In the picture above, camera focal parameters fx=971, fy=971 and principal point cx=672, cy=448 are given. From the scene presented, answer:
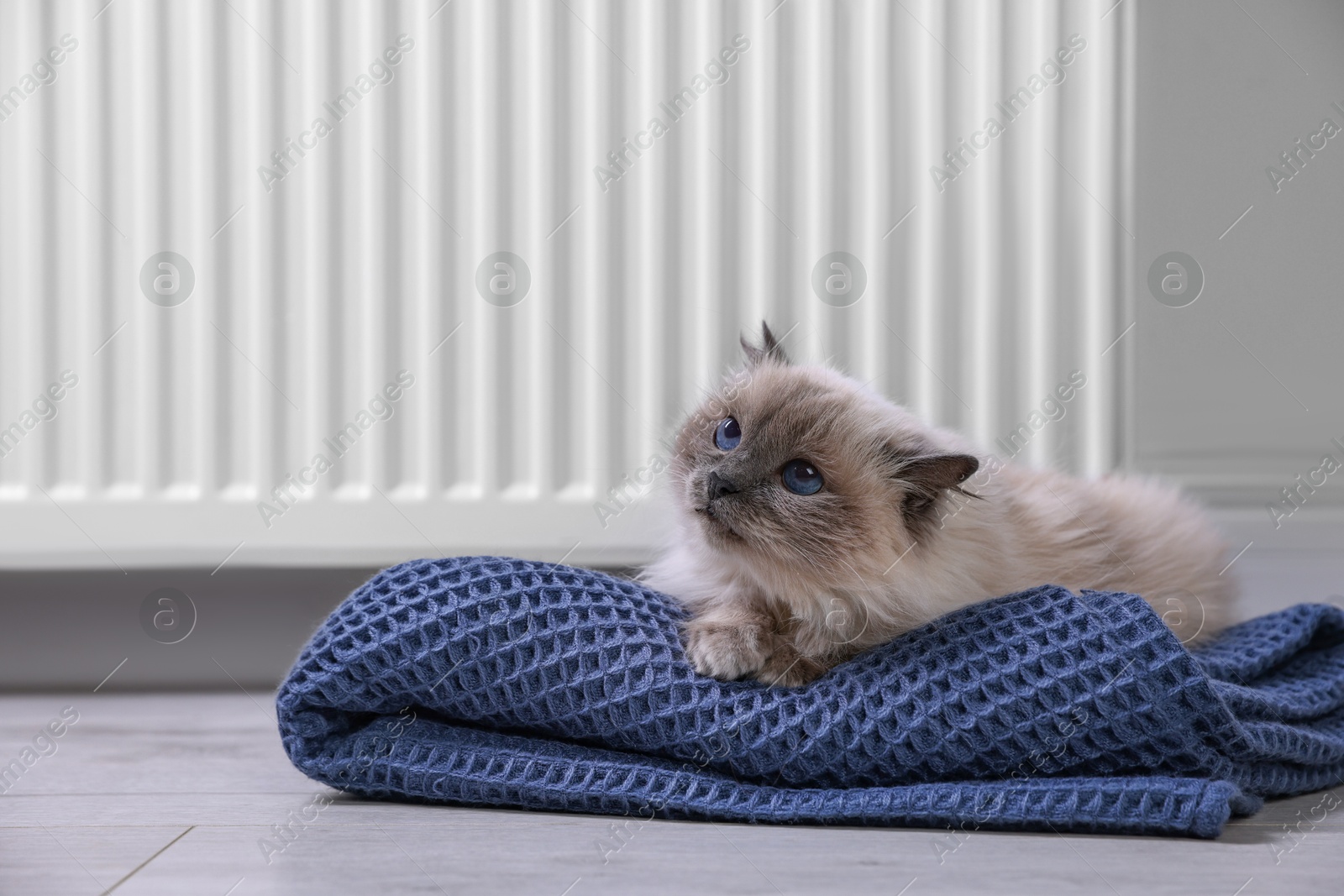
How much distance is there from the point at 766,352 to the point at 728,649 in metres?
0.39

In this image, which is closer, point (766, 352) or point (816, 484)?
point (816, 484)

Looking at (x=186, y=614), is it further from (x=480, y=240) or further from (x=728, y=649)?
(x=728, y=649)

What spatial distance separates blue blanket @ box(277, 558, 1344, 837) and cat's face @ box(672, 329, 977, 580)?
0.40ft

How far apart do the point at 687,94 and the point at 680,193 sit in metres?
0.17

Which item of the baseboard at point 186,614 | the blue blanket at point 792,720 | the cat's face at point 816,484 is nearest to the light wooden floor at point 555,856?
the blue blanket at point 792,720

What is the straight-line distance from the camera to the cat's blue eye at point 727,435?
105 centimetres

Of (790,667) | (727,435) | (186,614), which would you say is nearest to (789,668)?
(790,667)

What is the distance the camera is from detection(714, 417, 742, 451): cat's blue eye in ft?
3.43

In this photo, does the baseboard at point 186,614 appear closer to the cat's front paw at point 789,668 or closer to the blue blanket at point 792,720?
the blue blanket at point 792,720

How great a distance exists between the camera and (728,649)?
0.98m

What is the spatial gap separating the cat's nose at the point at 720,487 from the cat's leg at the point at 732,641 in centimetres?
14

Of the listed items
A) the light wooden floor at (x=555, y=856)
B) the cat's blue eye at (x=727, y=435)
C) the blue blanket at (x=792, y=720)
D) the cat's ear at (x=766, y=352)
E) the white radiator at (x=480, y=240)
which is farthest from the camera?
the white radiator at (x=480, y=240)

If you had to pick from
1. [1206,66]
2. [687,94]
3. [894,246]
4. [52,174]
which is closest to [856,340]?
[894,246]

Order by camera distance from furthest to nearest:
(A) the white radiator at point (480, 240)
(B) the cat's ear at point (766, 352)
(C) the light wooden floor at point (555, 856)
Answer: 1. (A) the white radiator at point (480, 240)
2. (B) the cat's ear at point (766, 352)
3. (C) the light wooden floor at point (555, 856)
